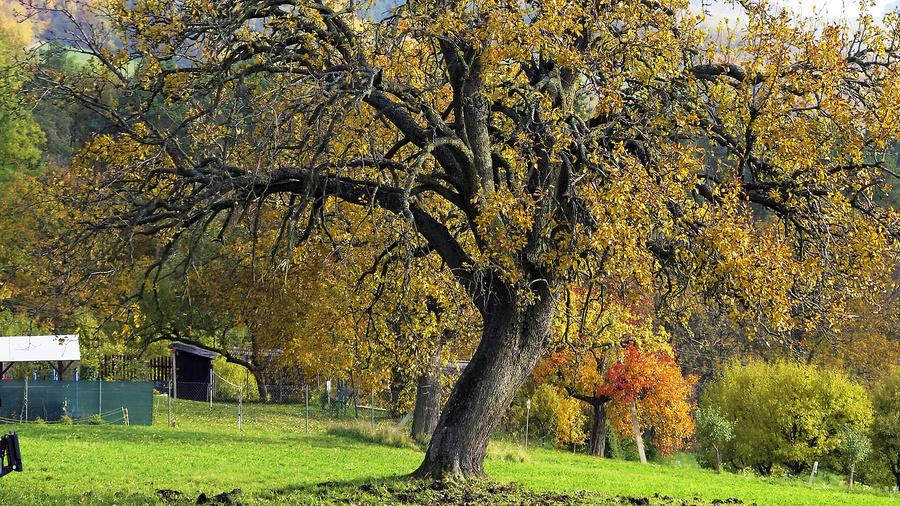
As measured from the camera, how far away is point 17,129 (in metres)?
49.0

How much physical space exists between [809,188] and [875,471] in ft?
101

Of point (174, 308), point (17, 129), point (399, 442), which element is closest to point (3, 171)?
point (17, 129)

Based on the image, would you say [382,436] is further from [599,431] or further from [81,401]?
[599,431]

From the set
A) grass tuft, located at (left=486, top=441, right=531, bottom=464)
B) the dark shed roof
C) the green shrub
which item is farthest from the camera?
the dark shed roof

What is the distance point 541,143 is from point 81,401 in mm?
21746

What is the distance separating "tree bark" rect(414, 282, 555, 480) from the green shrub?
79.8ft

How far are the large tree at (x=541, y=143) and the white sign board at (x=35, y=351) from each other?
2115 cm

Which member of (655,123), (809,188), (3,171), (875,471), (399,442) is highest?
(3,171)

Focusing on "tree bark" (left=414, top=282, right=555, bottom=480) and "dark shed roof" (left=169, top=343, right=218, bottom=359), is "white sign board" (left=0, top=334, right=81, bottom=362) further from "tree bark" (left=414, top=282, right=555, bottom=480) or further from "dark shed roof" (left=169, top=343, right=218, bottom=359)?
"tree bark" (left=414, top=282, right=555, bottom=480)

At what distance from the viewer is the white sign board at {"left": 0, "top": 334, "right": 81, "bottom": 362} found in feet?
102

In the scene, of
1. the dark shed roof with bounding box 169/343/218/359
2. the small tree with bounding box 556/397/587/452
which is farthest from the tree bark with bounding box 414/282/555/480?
the dark shed roof with bounding box 169/343/218/359

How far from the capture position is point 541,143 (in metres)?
10.9

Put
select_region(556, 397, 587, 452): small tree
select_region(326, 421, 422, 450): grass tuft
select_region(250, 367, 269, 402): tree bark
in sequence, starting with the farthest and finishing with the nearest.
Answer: select_region(250, 367, 269, 402): tree bark → select_region(556, 397, 587, 452): small tree → select_region(326, 421, 422, 450): grass tuft

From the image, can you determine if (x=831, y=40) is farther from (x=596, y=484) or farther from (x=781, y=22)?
(x=596, y=484)
